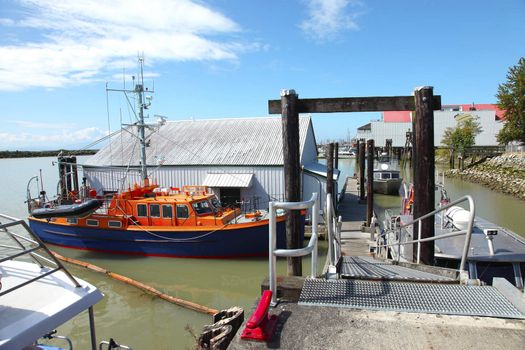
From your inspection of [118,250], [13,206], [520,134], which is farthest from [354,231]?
[520,134]

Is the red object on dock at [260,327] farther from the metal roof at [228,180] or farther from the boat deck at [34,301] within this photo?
the metal roof at [228,180]

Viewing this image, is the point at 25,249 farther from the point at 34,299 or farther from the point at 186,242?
the point at 186,242

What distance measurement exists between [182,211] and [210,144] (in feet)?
26.6

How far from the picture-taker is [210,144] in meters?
21.3

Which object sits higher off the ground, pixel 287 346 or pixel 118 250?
pixel 287 346

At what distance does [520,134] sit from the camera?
125ft

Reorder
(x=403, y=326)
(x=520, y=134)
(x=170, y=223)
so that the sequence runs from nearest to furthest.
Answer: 1. (x=403, y=326)
2. (x=170, y=223)
3. (x=520, y=134)

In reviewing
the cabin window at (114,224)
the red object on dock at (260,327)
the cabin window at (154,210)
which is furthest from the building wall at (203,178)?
the red object on dock at (260,327)

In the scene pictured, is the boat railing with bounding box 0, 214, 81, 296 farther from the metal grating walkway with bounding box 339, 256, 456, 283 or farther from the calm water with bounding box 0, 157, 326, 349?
the calm water with bounding box 0, 157, 326, 349

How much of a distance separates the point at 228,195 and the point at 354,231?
23.0 feet

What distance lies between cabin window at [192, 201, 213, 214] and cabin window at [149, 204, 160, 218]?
1.47 metres

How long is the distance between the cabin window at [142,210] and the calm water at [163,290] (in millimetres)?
1721

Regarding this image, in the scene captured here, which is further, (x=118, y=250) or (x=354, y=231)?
(x=354, y=231)

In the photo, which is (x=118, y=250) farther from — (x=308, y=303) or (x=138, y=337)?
(x=308, y=303)
